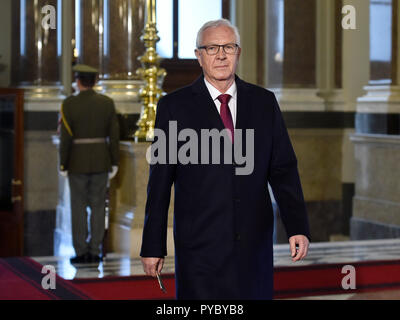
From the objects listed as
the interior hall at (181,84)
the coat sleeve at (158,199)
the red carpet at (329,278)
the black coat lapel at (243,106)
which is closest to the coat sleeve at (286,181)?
the black coat lapel at (243,106)

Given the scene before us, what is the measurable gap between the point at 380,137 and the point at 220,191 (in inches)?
304

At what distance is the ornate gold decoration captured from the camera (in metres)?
9.49

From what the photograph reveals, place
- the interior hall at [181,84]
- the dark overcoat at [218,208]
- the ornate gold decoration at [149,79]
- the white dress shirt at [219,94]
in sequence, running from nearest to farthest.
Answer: the dark overcoat at [218,208]
the white dress shirt at [219,94]
the interior hall at [181,84]
the ornate gold decoration at [149,79]

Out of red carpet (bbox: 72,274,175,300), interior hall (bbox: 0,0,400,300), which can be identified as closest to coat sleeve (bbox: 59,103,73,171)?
interior hall (bbox: 0,0,400,300)

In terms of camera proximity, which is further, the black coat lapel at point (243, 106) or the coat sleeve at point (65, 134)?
the coat sleeve at point (65, 134)

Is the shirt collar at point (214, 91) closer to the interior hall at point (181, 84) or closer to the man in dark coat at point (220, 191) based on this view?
the man in dark coat at point (220, 191)

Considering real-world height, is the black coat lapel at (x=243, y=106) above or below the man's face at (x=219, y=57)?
below

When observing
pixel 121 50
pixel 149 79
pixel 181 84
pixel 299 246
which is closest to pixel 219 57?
pixel 299 246

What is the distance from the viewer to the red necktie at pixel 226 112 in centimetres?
384

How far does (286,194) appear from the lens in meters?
3.92

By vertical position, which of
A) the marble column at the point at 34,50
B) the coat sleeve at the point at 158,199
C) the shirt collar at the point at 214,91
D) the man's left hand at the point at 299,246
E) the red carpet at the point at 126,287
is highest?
the marble column at the point at 34,50

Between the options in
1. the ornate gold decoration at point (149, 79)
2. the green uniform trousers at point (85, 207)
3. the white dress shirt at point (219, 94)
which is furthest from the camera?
the ornate gold decoration at point (149, 79)

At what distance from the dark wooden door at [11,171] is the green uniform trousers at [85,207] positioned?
2.25 meters

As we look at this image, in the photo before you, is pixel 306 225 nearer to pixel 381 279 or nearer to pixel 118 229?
pixel 381 279
